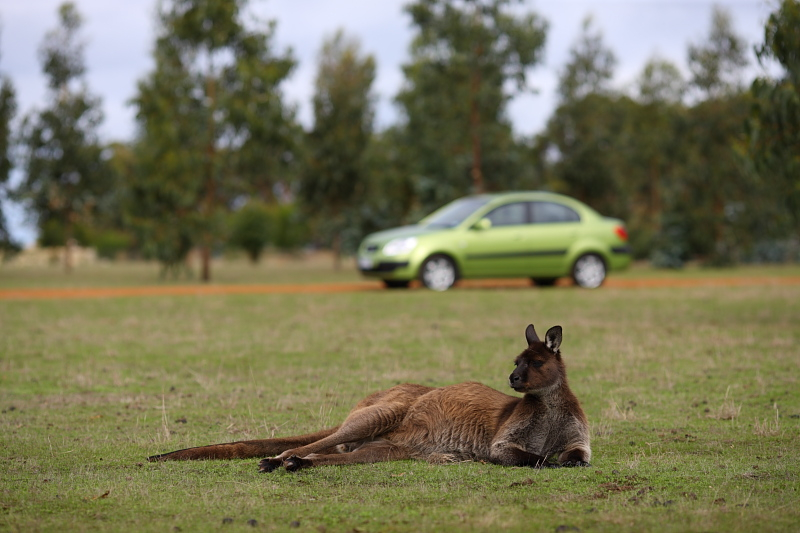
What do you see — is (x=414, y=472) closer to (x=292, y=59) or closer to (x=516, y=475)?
(x=516, y=475)

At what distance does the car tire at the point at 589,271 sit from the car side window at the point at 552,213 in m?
0.99

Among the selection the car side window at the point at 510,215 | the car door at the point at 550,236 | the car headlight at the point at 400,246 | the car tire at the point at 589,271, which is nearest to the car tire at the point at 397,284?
the car headlight at the point at 400,246

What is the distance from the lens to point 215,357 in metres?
11.4

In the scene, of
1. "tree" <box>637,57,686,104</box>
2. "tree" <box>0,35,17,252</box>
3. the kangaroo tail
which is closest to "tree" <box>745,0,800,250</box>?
the kangaroo tail

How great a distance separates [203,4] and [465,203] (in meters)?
11.0

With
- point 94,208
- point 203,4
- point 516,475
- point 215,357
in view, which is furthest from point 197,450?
point 94,208

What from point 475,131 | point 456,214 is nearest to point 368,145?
point 475,131

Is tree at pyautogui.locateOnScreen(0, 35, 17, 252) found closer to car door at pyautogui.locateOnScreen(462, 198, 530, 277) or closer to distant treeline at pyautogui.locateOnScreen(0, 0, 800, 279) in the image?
distant treeline at pyautogui.locateOnScreen(0, 0, 800, 279)

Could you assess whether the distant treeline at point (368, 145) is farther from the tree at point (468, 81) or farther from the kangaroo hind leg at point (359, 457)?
the kangaroo hind leg at point (359, 457)

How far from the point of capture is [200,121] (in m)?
28.9

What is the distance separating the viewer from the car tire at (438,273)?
855 inches

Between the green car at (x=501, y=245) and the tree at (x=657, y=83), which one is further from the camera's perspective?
the tree at (x=657, y=83)

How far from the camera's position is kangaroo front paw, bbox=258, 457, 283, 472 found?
5758 mm

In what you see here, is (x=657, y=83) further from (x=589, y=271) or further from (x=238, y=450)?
(x=238, y=450)
